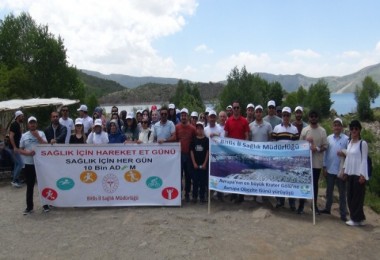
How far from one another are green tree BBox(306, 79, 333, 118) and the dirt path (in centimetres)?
6678

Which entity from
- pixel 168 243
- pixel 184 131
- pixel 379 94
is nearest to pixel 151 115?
pixel 184 131

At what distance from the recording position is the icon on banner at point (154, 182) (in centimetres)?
818

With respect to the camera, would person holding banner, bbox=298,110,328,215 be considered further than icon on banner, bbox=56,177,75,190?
No

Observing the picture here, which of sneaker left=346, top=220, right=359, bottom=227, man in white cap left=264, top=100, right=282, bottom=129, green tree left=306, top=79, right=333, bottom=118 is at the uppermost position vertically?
green tree left=306, top=79, right=333, bottom=118

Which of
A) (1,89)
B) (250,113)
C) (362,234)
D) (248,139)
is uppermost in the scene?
(1,89)

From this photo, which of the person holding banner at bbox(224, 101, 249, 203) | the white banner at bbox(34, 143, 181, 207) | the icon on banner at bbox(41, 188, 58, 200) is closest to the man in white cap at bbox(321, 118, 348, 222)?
the person holding banner at bbox(224, 101, 249, 203)

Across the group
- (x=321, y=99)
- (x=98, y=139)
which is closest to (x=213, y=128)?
(x=98, y=139)

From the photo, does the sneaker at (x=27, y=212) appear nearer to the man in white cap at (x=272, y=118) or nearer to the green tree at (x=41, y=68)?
the man in white cap at (x=272, y=118)

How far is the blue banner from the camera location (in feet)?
25.2

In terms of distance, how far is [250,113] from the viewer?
9.32m

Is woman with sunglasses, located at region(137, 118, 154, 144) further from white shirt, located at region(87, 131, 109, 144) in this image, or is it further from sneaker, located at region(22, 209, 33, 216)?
sneaker, located at region(22, 209, 33, 216)

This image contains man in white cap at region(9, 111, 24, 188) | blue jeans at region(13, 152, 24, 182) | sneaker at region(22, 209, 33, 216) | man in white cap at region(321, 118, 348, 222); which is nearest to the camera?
man in white cap at region(321, 118, 348, 222)

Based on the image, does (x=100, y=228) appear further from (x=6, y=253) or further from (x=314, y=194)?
(x=314, y=194)

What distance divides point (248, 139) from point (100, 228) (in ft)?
11.9
